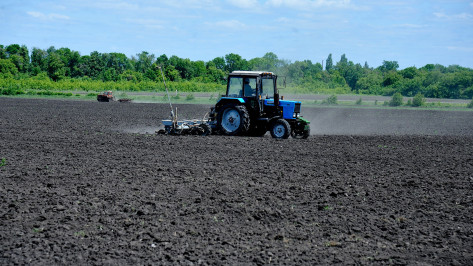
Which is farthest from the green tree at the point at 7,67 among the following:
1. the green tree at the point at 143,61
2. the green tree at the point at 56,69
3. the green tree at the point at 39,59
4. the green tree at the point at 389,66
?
the green tree at the point at 389,66

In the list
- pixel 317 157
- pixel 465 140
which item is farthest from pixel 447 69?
pixel 317 157

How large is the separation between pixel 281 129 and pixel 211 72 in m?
72.4

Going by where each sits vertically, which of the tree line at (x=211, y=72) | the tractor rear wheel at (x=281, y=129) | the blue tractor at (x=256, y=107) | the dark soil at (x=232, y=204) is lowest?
the dark soil at (x=232, y=204)

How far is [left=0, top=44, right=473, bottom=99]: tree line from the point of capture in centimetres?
6994

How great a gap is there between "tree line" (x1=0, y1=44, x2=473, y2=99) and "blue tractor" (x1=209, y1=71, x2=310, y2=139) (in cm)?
4593

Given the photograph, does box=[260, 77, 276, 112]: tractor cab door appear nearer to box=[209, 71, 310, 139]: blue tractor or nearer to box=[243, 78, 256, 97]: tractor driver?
box=[209, 71, 310, 139]: blue tractor

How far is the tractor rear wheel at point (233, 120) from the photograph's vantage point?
62.6ft

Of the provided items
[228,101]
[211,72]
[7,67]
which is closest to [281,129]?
[228,101]

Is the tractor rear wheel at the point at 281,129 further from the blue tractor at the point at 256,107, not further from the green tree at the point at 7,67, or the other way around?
the green tree at the point at 7,67

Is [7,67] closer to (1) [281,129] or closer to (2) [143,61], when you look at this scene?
(2) [143,61]

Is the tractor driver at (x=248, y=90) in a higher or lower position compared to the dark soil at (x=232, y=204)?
higher

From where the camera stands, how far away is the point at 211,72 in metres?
90.6

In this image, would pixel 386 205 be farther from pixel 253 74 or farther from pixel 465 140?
pixel 465 140

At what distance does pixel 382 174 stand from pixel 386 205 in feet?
10.5
